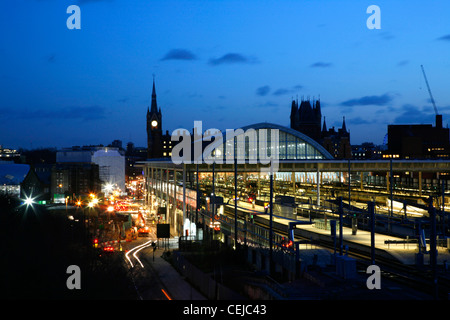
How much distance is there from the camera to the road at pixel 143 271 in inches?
1012

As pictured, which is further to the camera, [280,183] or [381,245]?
[280,183]

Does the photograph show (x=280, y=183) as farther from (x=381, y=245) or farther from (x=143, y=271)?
(x=143, y=271)

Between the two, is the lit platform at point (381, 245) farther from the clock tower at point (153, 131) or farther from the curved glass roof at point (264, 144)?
the clock tower at point (153, 131)

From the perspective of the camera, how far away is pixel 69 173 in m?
119

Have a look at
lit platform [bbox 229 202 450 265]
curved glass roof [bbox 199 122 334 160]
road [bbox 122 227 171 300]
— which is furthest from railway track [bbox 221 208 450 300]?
curved glass roof [bbox 199 122 334 160]

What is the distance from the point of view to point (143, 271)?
3142 cm

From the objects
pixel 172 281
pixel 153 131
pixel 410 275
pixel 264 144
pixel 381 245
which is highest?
pixel 153 131

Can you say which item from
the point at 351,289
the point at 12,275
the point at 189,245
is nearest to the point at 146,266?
the point at 189,245

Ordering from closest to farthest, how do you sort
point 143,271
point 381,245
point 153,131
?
1. point 381,245
2. point 143,271
3. point 153,131

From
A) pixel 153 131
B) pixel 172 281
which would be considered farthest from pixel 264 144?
pixel 153 131

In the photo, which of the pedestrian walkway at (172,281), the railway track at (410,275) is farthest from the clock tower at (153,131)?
the railway track at (410,275)

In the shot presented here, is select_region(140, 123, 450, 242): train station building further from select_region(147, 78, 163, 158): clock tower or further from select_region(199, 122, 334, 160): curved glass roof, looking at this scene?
select_region(147, 78, 163, 158): clock tower

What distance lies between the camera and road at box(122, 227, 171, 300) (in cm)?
2570

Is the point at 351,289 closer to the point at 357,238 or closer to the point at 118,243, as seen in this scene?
the point at 357,238
